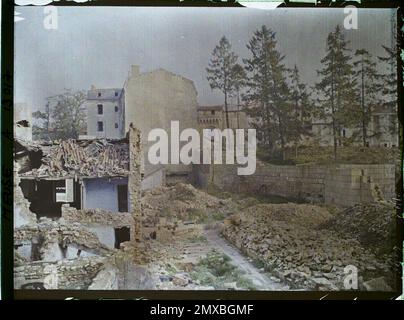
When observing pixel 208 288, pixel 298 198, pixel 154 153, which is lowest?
pixel 208 288

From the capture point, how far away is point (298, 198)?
121 inches

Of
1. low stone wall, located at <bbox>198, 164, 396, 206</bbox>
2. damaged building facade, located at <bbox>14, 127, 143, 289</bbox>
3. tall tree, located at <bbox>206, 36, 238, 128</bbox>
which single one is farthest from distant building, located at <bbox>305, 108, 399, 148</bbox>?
damaged building facade, located at <bbox>14, 127, 143, 289</bbox>

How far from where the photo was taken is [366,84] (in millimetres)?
3018

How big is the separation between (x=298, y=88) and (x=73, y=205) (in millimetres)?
1890

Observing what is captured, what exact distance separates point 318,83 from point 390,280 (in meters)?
1.53

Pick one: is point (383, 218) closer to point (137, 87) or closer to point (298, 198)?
point (298, 198)

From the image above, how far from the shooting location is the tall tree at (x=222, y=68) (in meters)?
3.02

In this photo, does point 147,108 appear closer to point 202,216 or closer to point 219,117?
point 219,117

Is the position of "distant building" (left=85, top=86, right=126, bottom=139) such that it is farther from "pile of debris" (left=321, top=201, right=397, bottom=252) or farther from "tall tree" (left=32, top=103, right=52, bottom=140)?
"pile of debris" (left=321, top=201, right=397, bottom=252)

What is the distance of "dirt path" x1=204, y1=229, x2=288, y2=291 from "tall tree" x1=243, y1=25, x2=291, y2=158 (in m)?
0.76

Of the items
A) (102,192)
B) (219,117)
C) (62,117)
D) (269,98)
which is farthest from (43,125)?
(269,98)

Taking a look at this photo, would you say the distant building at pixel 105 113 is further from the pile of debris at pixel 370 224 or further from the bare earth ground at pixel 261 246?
the pile of debris at pixel 370 224

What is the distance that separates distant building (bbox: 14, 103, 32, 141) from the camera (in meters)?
3.03
